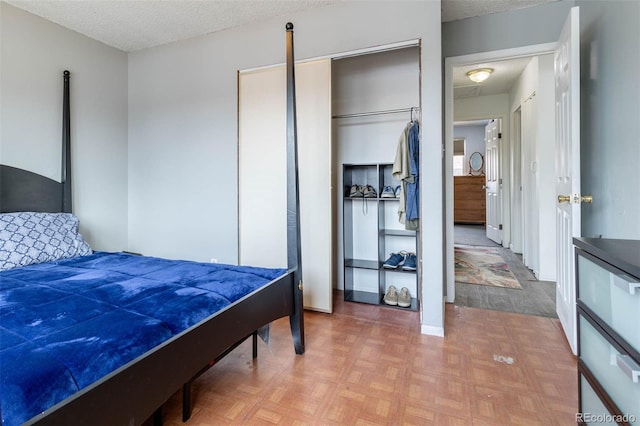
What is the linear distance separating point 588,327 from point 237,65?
3.17 m

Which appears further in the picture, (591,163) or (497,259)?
(497,259)

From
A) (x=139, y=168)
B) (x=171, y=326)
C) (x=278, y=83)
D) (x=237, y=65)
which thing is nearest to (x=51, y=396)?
(x=171, y=326)

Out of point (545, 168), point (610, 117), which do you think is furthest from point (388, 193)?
point (545, 168)

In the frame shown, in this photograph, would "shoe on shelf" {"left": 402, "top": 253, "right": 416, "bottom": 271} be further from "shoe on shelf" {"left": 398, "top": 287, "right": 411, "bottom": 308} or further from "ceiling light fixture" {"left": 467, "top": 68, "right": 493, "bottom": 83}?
"ceiling light fixture" {"left": 467, "top": 68, "right": 493, "bottom": 83}

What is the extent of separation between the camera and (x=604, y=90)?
77.8 inches

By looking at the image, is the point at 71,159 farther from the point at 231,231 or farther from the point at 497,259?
the point at 497,259

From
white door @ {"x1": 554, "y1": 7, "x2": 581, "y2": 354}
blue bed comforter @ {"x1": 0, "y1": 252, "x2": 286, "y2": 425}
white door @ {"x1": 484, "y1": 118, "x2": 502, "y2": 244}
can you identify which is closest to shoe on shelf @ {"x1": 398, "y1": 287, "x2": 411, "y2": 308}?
white door @ {"x1": 554, "y1": 7, "x2": 581, "y2": 354}

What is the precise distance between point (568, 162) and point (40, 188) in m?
4.12

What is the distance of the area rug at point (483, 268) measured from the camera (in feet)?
12.3

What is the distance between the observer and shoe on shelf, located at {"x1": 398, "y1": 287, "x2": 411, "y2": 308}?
2959mm

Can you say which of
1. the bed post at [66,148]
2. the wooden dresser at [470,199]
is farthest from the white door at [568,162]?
the wooden dresser at [470,199]

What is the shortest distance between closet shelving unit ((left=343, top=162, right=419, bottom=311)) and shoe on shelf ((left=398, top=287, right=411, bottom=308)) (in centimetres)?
6

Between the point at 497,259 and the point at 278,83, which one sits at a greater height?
the point at 278,83

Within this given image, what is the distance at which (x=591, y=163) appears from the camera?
7.28 ft
